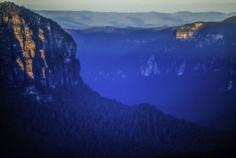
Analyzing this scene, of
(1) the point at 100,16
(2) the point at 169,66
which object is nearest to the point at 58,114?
(1) the point at 100,16

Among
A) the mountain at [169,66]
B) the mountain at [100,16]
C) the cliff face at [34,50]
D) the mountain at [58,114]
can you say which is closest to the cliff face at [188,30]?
the mountain at [169,66]

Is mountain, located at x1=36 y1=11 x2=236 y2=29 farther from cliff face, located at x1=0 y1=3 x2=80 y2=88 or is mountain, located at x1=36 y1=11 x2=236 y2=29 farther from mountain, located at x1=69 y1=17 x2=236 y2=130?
mountain, located at x1=69 y1=17 x2=236 y2=130

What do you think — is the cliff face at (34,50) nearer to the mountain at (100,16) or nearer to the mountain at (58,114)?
the mountain at (58,114)

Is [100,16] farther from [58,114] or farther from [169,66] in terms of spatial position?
[169,66]

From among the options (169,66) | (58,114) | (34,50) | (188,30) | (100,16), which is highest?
(100,16)

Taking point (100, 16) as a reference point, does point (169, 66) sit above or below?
below

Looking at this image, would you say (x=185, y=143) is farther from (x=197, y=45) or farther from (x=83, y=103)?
(x=197, y=45)

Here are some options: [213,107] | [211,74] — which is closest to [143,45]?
[211,74]

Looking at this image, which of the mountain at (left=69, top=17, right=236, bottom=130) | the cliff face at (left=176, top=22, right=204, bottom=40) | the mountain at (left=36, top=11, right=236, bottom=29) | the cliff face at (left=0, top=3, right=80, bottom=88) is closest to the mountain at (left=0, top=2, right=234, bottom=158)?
the cliff face at (left=0, top=3, right=80, bottom=88)
